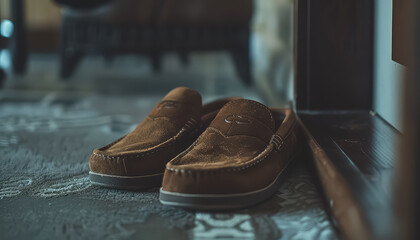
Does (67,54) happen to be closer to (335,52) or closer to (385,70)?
(335,52)

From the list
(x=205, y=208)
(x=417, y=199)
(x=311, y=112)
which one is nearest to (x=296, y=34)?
(x=311, y=112)

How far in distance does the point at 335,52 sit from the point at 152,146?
419 millimetres

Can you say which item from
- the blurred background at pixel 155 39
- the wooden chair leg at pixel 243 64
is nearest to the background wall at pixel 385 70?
the blurred background at pixel 155 39

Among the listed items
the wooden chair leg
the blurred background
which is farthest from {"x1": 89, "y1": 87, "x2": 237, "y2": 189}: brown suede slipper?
the wooden chair leg

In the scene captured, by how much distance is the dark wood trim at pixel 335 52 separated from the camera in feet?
2.86

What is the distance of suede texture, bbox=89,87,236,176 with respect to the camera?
602 millimetres

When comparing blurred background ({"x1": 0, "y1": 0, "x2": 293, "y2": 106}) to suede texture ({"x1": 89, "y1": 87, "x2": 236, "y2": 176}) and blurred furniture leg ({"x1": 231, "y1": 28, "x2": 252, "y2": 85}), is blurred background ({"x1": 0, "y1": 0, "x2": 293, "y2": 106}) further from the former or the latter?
suede texture ({"x1": 89, "y1": 87, "x2": 236, "y2": 176})

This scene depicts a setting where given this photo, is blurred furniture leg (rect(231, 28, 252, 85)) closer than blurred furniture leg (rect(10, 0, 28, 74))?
Yes

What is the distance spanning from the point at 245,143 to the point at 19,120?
2.32 ft

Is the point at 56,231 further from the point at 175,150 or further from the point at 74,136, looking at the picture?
the point at 74,136

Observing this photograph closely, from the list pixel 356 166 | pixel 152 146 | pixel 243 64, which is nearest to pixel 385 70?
pixel 356 166

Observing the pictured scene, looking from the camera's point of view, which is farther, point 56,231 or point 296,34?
point 296,34

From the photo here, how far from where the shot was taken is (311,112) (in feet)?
2.92

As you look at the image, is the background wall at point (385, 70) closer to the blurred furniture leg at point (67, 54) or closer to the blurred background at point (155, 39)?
the blurred background at point (155, 39)
